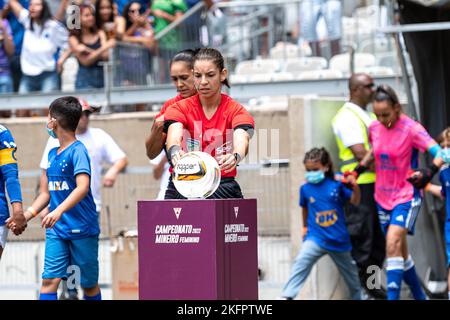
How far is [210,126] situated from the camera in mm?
6887

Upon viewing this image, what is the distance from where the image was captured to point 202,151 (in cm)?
687

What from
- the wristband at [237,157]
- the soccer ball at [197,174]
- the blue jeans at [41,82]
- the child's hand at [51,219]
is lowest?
the child's hand at [51,219]

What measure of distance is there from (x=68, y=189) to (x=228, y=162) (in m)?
2.42

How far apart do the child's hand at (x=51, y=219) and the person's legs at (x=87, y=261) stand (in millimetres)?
585

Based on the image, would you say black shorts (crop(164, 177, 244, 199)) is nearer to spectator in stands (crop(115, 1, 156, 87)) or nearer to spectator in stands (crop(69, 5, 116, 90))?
spectator in stands (crop(69, 5, 116, 90))

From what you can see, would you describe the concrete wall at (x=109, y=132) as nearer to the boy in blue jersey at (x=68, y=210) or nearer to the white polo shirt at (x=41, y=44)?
the white polo shirt at (x=41, y=44)

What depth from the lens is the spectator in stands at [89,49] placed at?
15.9 metres

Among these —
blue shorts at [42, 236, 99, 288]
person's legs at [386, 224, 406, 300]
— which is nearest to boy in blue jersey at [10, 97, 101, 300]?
blue shorts at [42, 236, 99, 288]

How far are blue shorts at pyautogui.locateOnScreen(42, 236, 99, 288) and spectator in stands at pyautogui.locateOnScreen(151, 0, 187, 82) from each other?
310 inches

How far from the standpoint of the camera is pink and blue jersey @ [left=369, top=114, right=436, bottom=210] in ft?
34.5

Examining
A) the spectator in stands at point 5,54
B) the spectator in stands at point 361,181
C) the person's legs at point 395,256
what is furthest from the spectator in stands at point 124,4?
the person's legs at point 395,256

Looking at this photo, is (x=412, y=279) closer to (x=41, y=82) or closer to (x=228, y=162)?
(x=228, y=162)
